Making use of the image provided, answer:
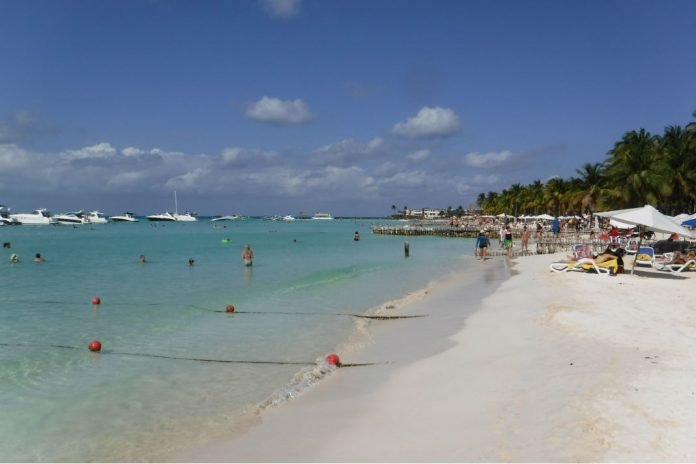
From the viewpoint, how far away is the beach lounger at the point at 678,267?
17938 millimetres

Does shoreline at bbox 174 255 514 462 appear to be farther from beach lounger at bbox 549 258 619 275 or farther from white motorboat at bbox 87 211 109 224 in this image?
white motorboat at bbox 87 211 109 224

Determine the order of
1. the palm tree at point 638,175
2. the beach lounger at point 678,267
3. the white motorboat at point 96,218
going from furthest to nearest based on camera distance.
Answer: the white motorboat at point 96,218, the palm tree at point 638,175, the beach lounger at point 678,267

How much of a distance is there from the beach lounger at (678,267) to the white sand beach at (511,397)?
25.4ft

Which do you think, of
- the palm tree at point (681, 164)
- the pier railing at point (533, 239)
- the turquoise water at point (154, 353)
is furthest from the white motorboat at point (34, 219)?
the palm tree at point (681, 164)

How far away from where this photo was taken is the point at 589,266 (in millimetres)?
17625

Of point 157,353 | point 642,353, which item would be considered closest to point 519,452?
point 642,353

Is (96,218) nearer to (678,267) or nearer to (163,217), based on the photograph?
(163,217)

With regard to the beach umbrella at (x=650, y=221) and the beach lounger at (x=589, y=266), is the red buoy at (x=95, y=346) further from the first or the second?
the beach lounger at (x=589, y=266)

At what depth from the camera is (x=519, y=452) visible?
4750 millimetres

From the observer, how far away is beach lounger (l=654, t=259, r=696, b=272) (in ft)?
58.9

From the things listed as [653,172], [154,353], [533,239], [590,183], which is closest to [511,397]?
[154,353]

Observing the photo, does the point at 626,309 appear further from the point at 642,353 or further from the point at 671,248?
the point at 671,248

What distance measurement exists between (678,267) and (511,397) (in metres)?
15.5

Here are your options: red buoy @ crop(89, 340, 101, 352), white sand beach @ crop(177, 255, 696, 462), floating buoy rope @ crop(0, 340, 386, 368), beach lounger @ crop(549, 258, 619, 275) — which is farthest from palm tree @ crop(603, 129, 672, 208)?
red buoy @ crop(89, 340, 101, 352)
